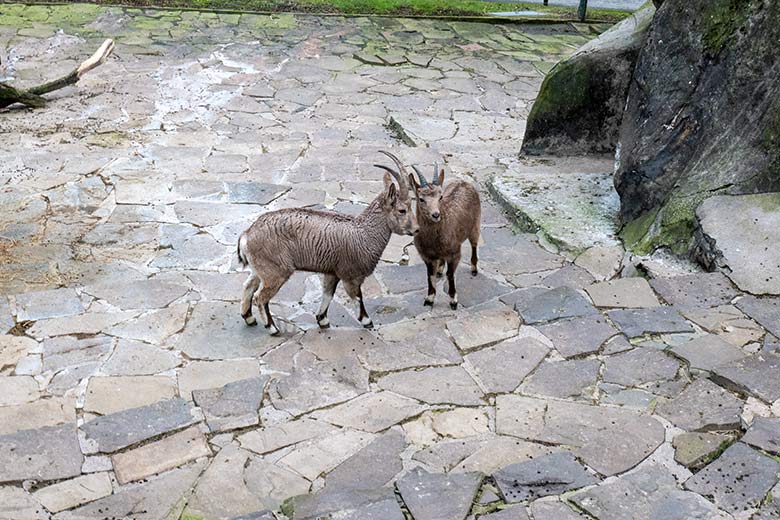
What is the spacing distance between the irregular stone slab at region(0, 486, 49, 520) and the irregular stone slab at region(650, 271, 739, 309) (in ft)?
14.4

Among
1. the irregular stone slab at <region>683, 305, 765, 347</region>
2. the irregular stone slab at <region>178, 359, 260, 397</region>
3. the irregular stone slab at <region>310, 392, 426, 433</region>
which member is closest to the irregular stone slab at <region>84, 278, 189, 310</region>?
the irregular stone slab at <region>178, 359, 260, 397</region>

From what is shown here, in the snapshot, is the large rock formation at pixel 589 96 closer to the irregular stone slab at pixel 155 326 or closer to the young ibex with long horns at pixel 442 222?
the young ibex with long horns at pixel 442 222

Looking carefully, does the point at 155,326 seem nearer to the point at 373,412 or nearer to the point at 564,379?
the point at 373,412

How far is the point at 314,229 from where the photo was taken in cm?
627

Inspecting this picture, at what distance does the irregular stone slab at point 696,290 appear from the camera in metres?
6.28

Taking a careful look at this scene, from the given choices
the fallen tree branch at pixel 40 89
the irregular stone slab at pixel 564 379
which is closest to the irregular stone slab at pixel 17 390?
the irregular stone slab at pixel 564 379

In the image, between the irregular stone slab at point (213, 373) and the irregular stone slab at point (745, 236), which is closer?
the irregular stone slab at point (213, 373)

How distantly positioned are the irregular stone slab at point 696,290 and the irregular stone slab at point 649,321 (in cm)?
20

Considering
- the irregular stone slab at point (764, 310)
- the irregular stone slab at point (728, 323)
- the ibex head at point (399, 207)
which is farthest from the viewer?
the ibex head at point (399, 207)

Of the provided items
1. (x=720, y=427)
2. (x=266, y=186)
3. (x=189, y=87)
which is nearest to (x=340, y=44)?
(x=189, y=87)

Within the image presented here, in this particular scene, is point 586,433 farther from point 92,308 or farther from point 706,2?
point 706,2

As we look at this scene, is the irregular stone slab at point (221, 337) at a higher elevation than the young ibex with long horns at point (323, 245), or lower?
lower

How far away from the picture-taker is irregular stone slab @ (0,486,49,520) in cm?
433

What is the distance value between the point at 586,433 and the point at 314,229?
2464 millimetres
